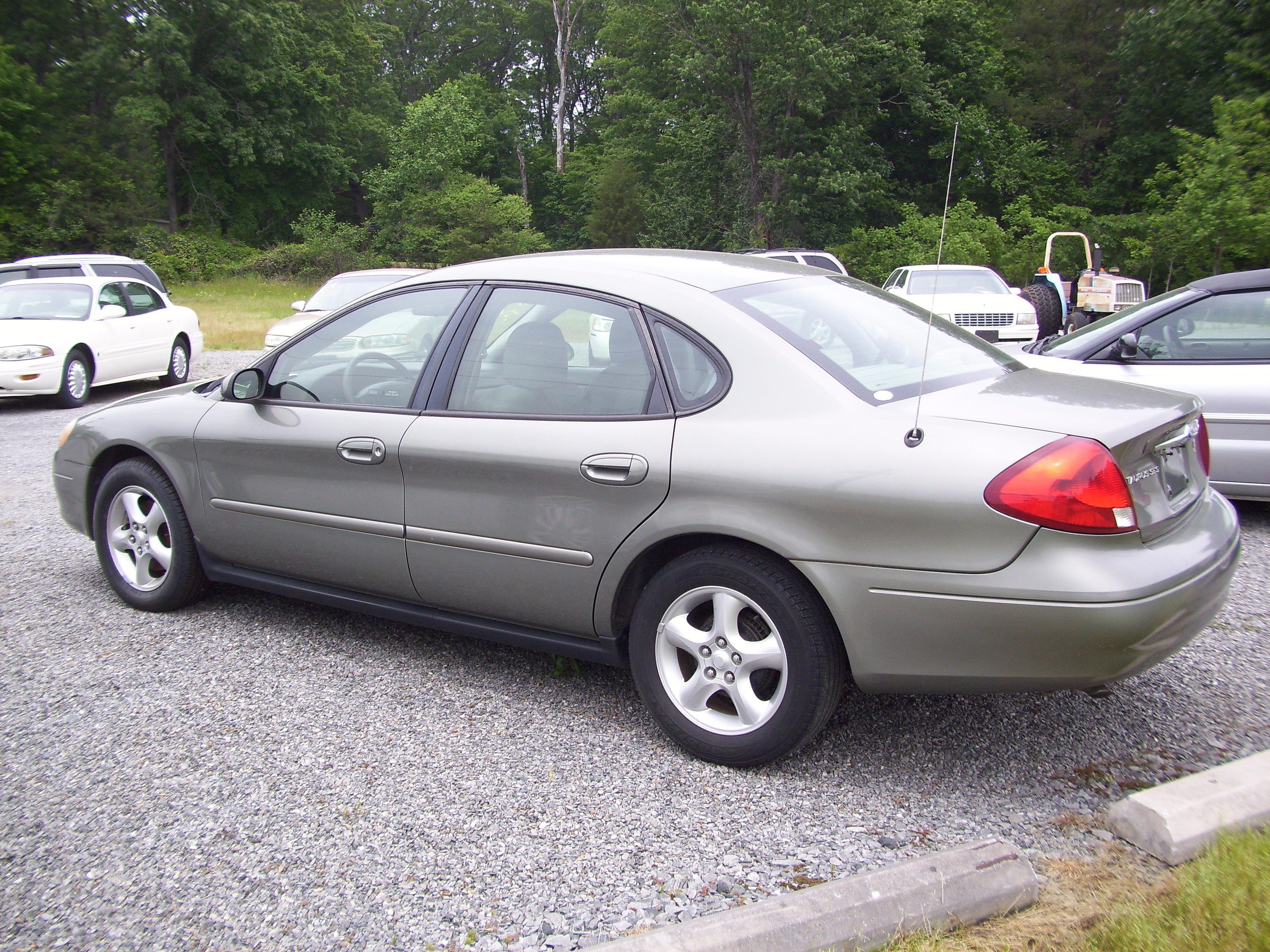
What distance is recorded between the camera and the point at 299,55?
50562 mm

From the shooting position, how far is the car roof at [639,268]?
350cm

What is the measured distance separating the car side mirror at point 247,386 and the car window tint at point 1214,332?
4869mm

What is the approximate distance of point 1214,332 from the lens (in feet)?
19.1

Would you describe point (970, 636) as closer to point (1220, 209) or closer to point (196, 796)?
point (196, 796)

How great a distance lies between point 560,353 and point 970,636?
165cm

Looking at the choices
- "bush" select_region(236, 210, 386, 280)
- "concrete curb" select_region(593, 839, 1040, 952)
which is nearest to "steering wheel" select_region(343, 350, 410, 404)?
"concrete curb" select_region(593, 839, 1040, 952)

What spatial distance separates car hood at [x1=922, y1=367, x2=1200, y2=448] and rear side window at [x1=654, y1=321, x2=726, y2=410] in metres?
0.63

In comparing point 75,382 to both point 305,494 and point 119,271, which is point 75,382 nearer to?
point 119,271

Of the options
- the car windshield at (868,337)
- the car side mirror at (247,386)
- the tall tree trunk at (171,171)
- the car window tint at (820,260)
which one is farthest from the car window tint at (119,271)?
the tall tree trunk at (171,171)

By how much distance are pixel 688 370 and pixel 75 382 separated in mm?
11573

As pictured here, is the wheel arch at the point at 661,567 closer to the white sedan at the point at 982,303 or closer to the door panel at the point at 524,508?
the door panel at the point at 524,508

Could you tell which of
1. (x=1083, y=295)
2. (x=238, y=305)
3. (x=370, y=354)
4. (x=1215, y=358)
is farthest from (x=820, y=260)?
(x=238, y=305)

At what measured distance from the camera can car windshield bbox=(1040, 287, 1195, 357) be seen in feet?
19.8

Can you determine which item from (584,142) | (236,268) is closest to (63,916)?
(236,268)
